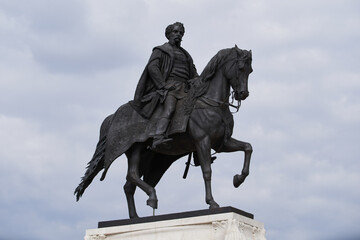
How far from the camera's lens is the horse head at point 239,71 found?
13.8 metres

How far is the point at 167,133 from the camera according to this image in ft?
46.1

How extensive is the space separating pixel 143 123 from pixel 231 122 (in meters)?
1.84

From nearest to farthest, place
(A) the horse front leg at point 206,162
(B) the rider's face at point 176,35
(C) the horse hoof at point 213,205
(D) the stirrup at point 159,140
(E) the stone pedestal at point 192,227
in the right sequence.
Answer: (E) the stone pedestal at point 192,227
(C) the horse hoof at point 213,205
(A) the horse front leg at point 206,162
(D) the stirrup at point 159,140
(B) the rider's face at point 176,35

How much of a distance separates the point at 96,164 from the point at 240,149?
3292 mm

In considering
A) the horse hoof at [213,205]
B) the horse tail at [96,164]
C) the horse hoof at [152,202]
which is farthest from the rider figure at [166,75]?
the horse hoof at [213,205]

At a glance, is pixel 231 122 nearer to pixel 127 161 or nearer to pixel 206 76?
pixel 206 76

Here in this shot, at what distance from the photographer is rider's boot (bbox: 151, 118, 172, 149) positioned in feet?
45.6

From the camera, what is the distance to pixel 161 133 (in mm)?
13953

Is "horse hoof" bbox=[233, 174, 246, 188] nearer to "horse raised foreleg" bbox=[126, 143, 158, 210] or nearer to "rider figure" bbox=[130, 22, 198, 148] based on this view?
"horse raised foreleg" bbox=[126, 143, 158, 210]

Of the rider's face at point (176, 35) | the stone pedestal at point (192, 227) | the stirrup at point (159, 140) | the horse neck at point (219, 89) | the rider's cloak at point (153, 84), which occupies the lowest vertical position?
the stone pedestal at point (192, 227)

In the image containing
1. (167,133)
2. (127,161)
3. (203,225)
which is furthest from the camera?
(127,161)

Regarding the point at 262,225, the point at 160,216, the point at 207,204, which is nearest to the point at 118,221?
the point at 160,216

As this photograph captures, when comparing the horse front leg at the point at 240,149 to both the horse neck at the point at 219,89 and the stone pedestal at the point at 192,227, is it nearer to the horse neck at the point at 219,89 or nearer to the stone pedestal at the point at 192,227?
the stone pedestal at the point at 192,227

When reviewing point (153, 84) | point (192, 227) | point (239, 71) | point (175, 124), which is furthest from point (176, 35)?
point (192, 227)
